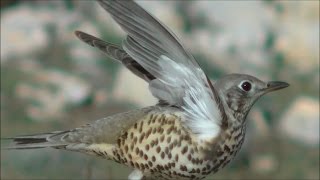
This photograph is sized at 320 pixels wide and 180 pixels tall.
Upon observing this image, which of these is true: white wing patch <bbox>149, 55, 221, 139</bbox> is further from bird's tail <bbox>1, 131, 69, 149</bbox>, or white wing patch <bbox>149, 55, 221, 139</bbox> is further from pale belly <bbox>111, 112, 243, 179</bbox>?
bird's tail <bbox>1, 131, 69, 149</bbox>

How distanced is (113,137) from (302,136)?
33.2 inches

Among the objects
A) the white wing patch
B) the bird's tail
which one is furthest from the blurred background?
the white wing patch

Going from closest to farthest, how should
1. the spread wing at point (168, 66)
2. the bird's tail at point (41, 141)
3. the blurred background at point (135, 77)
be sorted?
the spread wing at point (168, 66)
the bird's tail at point (41, 141)
the blurred background at point (135, 77)

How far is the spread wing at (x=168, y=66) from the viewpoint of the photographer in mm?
777

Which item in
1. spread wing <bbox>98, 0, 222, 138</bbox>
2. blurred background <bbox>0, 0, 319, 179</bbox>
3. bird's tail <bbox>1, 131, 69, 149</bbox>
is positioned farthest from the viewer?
blurred background <bbox>0, 0, 319, 179</bbox>

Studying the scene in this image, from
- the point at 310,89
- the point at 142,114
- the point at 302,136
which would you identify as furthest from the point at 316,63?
the point at 142,114

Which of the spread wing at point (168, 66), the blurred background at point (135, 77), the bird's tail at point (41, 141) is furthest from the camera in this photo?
the blurred background at point (135, 77)

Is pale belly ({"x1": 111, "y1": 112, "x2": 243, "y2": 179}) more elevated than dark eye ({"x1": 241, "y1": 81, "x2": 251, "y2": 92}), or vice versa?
dark eye ({"x1": 241, "y1": 81, "x2": 251, "y2": 92})

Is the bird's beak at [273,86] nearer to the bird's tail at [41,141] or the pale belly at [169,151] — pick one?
the pale belly at [169,151]

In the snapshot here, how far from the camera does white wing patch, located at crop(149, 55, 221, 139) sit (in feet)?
2.66

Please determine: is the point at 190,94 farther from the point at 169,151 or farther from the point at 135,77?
the point at 135,77

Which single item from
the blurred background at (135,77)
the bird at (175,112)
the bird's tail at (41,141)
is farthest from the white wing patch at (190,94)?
the blurred background at (135,77)

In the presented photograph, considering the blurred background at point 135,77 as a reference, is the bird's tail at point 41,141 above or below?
below

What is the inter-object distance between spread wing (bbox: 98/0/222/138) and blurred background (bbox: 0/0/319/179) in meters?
0.78
